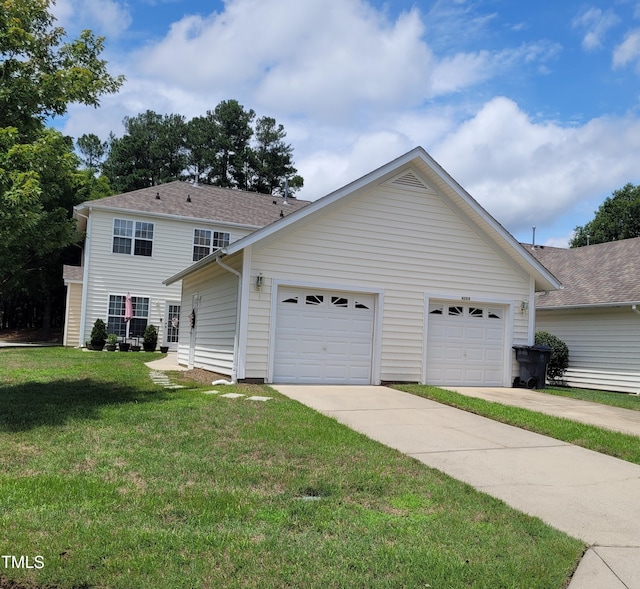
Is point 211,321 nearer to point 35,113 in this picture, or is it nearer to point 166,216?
point 35,113

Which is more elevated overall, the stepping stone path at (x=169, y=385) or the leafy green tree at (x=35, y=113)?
the leafy green tree at (x=35, y=113)

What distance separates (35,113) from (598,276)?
1692 centimetres

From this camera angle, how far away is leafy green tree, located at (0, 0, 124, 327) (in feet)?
24.5

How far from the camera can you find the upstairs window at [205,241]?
24.0 meters

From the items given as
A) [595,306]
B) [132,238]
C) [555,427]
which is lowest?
[555,427]

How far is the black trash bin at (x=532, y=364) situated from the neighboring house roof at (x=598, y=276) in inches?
131

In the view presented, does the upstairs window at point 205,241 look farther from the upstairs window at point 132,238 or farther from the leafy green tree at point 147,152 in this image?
the leafy green tree at point 147,152

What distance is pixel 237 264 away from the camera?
1211cm

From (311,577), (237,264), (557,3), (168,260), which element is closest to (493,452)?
(311,577)

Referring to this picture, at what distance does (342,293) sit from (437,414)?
432 centimetres

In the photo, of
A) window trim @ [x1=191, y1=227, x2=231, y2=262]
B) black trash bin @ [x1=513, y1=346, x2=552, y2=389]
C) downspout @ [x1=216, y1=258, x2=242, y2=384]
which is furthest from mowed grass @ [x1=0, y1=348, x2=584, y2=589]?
window trim @ [x1=191, y1=227, x2=231, y2=262]

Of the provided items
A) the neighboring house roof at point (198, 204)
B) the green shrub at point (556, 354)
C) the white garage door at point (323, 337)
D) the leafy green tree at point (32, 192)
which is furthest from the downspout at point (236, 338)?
the neighboring house roof at point (198, 204)

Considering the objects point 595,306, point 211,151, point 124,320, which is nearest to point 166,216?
point 124,320

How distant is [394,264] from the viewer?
1294 centimetres
